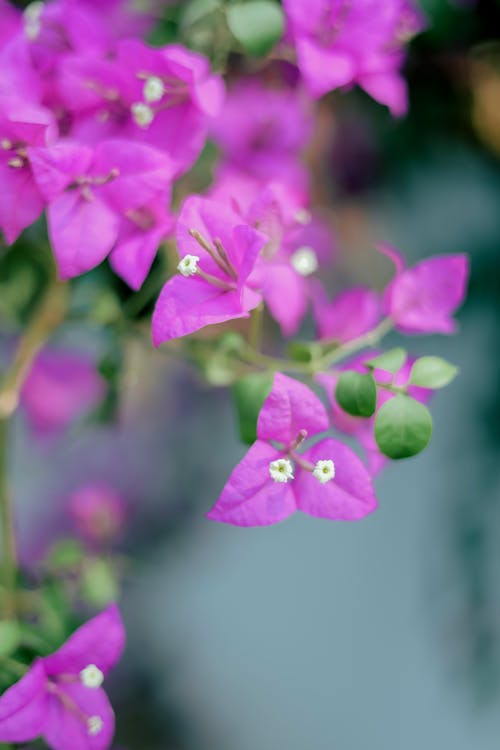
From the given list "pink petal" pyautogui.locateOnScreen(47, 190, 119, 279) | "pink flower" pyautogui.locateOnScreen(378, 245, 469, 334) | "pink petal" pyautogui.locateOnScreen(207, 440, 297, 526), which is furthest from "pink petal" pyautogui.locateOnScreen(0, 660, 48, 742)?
"pink flower" pyautogui.locateOnScreen(378, 245, 469, 334)

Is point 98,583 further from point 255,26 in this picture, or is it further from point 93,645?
point 255,26

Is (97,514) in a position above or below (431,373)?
below

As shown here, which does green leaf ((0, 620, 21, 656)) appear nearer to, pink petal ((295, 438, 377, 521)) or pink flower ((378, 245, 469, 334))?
pink petal ((295, 438, 377, 521))

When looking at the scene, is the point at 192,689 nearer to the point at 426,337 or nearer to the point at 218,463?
the point at 218,463

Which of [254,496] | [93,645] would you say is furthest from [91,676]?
[254,496]

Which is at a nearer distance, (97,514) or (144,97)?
(144,97)
